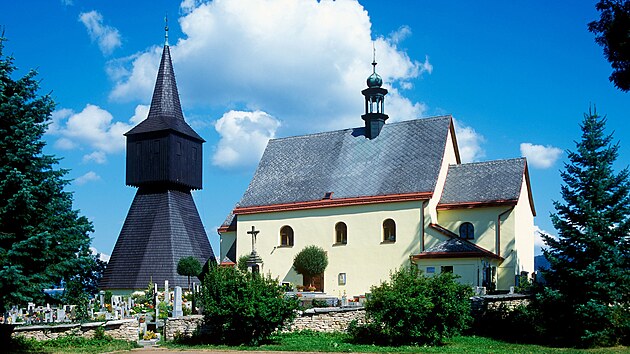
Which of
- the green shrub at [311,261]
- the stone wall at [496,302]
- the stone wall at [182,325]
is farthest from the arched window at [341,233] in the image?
the stone wall at [182,325]

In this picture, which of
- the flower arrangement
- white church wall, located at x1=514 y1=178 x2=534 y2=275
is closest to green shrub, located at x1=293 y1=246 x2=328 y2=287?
white church wall, located at x1=514 y1=178 x2=534 y2=275

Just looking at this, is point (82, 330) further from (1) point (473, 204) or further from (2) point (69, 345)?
(1) point (473, 204)

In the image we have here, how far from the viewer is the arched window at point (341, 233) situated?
36844mm

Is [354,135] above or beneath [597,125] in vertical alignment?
above

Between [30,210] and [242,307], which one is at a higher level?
[30,210]

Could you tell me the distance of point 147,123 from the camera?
4809 centimetres

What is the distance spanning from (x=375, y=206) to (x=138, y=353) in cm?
1827

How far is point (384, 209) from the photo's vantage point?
35844mm

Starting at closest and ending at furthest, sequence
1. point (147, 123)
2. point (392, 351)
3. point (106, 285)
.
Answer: point (392, 351) < point (106, 285) < point (147, 123)

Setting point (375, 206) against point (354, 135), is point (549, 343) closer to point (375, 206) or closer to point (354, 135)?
point (375, 206)

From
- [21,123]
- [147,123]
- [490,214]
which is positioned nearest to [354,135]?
[490,214]

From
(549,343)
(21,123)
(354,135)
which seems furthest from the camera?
(354,135)

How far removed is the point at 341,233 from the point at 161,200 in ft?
49.2

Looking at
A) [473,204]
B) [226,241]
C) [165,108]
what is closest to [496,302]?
[473,204]
